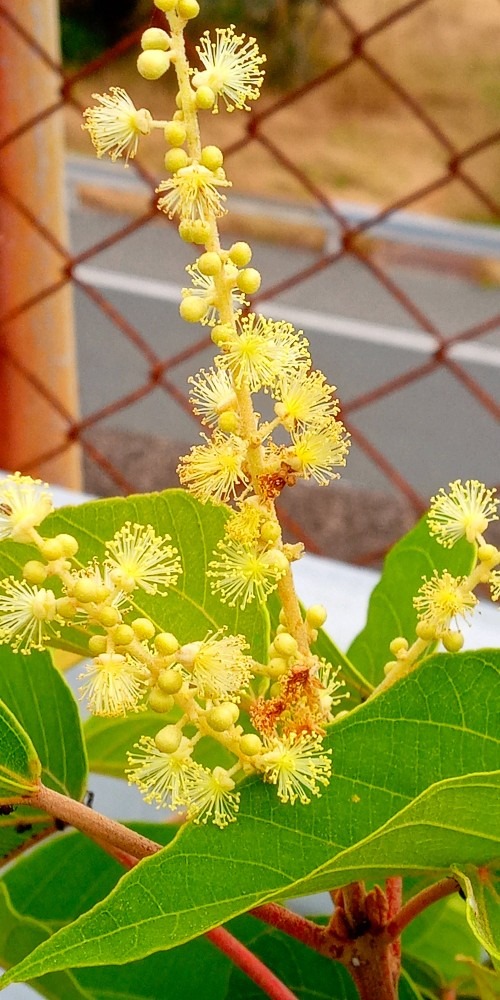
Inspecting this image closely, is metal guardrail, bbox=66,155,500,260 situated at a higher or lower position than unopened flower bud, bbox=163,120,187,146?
higher

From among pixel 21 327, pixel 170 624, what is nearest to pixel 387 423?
pixel 21 327

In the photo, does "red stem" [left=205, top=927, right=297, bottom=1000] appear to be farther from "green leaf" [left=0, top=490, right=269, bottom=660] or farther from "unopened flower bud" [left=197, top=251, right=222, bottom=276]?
"unopened flower bud" [left=197, top=251, right=222, bottom=276]

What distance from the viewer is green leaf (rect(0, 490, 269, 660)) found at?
34 centimetres

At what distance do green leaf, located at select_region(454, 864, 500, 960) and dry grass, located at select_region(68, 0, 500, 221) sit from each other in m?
5.04

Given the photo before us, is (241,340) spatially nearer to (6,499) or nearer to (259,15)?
(6,499)

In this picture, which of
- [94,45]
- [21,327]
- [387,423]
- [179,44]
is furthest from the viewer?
[94,45]

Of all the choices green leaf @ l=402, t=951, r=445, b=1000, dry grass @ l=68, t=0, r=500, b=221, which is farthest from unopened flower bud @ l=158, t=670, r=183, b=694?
dry grass @ l=68, t=0, r=500, b=221

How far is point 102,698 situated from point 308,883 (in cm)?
7

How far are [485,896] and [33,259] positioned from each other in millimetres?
791

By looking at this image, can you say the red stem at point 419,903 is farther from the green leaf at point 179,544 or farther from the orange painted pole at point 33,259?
the orange painted pole at point 33,259

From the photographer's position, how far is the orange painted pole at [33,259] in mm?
879

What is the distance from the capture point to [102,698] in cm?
27

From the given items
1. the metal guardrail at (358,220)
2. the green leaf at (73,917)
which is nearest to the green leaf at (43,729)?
the green leaf at (73,917)


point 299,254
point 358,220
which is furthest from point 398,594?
point 299,254
